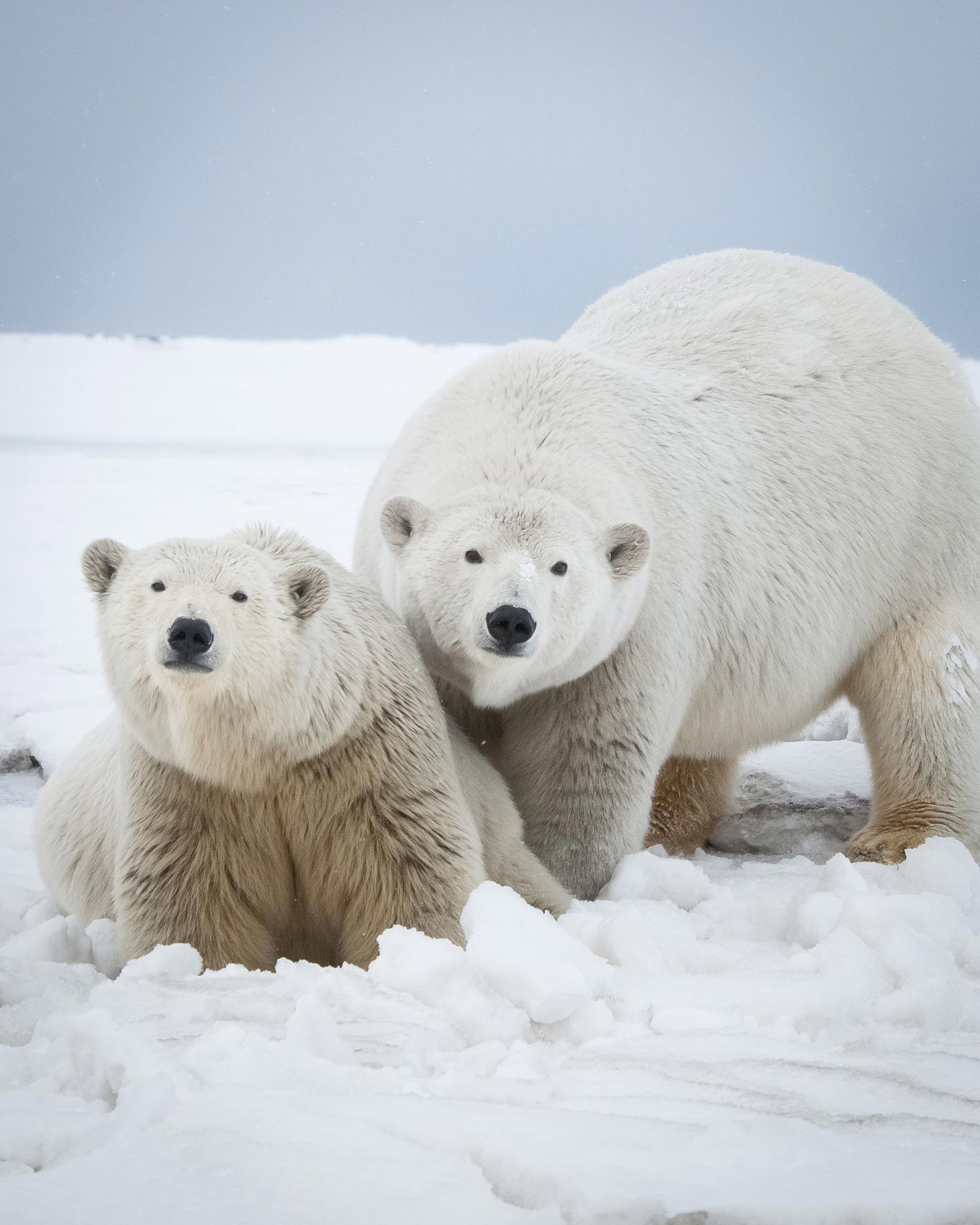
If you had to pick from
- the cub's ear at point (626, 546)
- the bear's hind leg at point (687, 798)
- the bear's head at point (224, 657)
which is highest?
the cub's ear at point (626, 546)

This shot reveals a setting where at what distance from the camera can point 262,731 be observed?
3.00 meters

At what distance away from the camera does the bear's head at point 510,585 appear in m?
3.29

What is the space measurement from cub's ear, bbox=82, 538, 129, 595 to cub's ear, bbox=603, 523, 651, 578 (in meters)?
1.31

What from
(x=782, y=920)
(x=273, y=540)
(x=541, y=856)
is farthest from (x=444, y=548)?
(x=782, y=920)

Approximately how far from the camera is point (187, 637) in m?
2.68

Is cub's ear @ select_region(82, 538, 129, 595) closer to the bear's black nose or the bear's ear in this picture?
the bear's ear

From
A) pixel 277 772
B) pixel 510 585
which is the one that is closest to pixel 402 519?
pixel 510 585

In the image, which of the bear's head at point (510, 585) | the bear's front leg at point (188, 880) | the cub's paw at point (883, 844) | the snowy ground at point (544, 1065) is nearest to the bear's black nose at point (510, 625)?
the bear's head at point (510, 585)

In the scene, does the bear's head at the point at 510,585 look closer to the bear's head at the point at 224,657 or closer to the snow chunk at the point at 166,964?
the bear's head at the point at 224,657

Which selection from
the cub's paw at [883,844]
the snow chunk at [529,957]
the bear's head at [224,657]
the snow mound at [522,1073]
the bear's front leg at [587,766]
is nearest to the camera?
the snow mound at [522,1073]

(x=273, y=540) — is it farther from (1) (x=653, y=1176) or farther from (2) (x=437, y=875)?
(1) (x=653, y=1176)

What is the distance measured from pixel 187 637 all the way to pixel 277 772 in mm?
551

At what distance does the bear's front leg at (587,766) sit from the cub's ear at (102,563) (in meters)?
1.39

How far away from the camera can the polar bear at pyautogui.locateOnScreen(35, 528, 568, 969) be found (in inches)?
115
